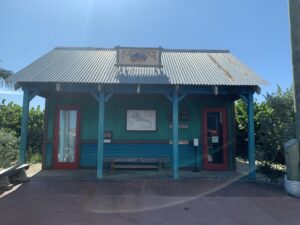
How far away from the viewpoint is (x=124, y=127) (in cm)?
1028

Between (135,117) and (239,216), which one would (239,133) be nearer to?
(135,117)

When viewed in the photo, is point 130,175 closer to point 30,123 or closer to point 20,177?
point 20,177

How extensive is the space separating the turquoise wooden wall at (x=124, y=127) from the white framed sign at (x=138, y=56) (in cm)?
126

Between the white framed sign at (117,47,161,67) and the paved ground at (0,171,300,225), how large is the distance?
422cm

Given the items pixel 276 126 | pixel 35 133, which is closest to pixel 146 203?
pixel 276 126

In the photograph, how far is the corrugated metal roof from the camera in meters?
8.26

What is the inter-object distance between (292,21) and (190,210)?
5.29 meters

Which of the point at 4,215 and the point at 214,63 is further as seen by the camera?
the point at 214,63

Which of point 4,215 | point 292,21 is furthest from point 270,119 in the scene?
point 4,215

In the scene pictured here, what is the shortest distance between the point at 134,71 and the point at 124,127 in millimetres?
2189

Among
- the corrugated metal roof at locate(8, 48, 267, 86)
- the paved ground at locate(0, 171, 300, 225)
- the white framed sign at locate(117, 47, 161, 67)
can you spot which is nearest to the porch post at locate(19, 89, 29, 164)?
the corrugated metal roof at locate(8, 48, 267, 86)

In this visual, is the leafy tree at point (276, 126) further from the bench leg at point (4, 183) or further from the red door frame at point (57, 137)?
the bench leg at point (4, 183)

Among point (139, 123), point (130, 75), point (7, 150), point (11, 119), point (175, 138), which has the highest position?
point (130, 75)

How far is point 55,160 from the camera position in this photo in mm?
10070
